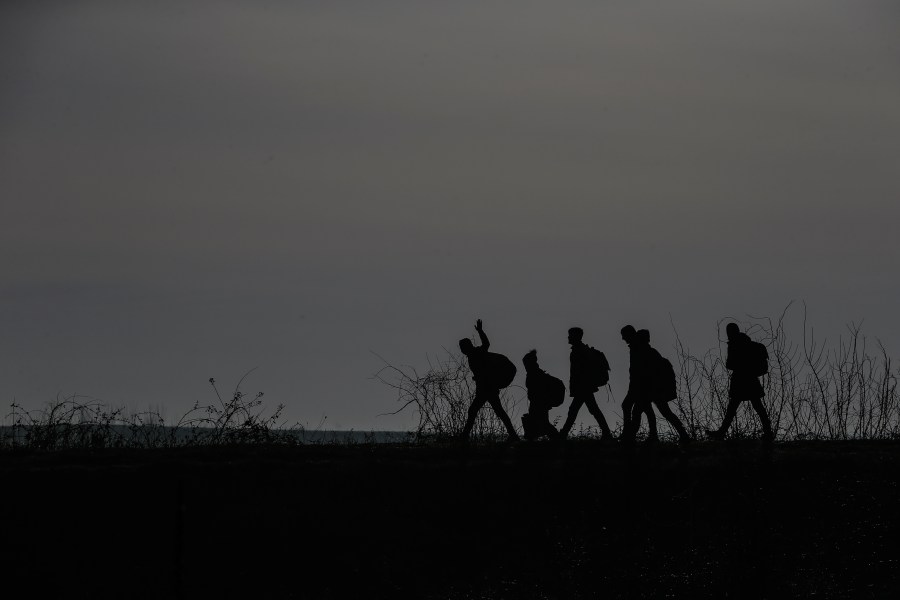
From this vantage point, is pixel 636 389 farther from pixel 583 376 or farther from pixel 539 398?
pixel 539 398

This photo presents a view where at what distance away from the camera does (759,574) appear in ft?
45.9

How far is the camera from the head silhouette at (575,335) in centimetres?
1822

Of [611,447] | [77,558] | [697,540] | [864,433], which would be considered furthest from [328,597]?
[864,433]

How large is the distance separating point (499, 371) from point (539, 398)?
30.0 inches

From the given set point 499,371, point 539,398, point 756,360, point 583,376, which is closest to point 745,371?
point 756,360

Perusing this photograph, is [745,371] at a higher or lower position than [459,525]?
higher

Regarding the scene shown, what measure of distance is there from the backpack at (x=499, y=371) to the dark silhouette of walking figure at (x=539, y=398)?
1.51 feet

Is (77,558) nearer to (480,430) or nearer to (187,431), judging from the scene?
(187,431)

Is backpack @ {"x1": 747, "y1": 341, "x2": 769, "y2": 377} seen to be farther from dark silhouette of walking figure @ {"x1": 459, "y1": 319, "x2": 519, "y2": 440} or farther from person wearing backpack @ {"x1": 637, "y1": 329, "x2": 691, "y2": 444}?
dark silhouette of walking figure @ {"x1": 459, "y1": 319, "x2": 519, "y2": 440}

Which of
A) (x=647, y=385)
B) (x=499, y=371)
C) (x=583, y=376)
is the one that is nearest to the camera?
(x=647, y=385)

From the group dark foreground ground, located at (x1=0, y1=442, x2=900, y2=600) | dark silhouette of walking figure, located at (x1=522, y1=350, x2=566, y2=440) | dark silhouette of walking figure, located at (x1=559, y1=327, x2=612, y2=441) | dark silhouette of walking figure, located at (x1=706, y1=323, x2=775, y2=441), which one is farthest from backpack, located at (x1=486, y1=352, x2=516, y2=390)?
dark silhouette of walking figure, located at (x1=706, y1=323, x2=775, y2=441)

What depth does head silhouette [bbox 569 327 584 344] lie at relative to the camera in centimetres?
1822

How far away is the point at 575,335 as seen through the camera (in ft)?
59.8

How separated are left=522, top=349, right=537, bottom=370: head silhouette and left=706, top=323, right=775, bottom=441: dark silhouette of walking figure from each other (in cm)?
277
